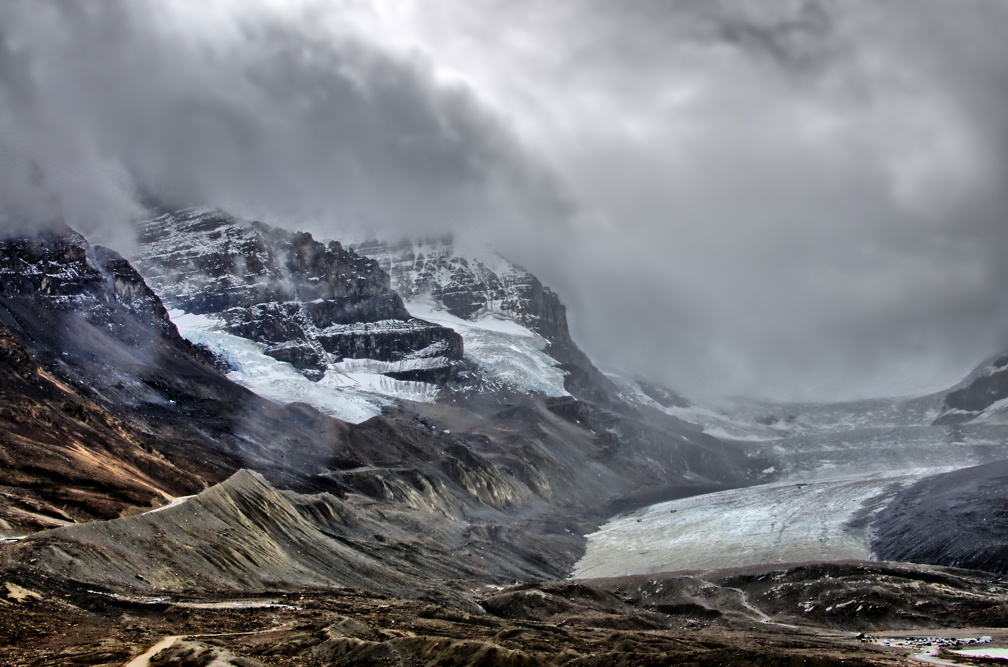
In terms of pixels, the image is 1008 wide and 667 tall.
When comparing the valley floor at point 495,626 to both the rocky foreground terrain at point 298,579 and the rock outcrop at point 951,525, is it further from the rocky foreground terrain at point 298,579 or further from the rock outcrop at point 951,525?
the rock outcrop at point 951,525

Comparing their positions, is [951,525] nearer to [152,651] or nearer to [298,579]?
[298,579]

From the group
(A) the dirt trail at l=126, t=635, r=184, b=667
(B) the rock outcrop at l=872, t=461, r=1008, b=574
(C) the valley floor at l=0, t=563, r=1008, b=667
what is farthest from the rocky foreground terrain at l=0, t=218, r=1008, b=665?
(B) the rock outcrop at l=872, t=461, r=1008, b=574

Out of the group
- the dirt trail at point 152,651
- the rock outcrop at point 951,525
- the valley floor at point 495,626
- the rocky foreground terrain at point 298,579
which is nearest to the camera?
the dirt trail at point 152,651

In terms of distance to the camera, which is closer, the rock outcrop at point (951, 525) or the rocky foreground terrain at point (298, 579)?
the rocky foreground terrain at point (298, 579)

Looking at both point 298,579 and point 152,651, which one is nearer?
point 152,651

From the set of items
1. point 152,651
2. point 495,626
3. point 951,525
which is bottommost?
point 495,626

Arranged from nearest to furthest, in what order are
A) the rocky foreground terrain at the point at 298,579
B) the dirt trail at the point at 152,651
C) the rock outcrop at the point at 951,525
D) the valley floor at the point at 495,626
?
the dirt trail at the point at 152,651, the valley floor at the point at 495,626, the rocky foreground terrain at the point at 298,579, the rock outcrop at the point at 951,525

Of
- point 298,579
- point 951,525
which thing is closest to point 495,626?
point 298,579

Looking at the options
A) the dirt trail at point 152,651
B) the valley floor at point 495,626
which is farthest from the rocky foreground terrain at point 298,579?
the dirt trail at point 152,651

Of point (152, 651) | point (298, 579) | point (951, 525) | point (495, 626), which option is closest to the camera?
point (152, 651)

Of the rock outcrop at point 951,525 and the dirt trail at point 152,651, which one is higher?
the rock outcrop at point 951,525

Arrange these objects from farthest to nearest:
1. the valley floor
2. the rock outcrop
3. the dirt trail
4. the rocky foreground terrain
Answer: the rock outcrop → the rocky foreground terrain → the valley floor → the dirt trail

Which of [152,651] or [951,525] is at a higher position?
[951,525]

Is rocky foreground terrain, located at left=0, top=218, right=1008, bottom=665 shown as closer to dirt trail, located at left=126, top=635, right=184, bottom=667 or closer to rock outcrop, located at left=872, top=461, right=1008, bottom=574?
dirt trail, located at left=126, top=635, right=184, bottom=667
